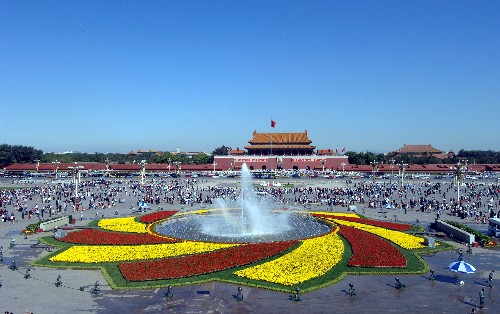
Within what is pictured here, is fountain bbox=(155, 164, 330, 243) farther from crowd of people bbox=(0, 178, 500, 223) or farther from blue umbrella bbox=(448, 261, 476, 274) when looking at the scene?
blue umbrella bbox=(448, 261, 476, 274)

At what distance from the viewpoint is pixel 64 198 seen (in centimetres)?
4644

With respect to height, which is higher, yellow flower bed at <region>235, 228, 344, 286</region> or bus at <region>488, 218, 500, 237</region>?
bus at <region>488, 218, 500, 237</region>

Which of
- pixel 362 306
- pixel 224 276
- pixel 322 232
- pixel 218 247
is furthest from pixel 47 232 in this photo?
pixel 362 306

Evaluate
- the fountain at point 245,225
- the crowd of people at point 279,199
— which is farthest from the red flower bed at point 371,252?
the crowd of people at point 279,199

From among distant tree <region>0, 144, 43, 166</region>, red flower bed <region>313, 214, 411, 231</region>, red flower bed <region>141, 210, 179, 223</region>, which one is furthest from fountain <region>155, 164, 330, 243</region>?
distant tree <region>0, 144, 43, 166</region>

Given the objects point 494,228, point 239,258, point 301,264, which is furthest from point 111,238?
point 494,228

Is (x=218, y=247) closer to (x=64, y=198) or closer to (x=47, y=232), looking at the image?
(x=47, y=232)

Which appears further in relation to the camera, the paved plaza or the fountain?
the fountain

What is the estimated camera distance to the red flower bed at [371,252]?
19.5 metres

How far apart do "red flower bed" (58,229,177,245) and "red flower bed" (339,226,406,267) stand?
31.0ft

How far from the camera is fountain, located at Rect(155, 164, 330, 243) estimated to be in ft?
83.0

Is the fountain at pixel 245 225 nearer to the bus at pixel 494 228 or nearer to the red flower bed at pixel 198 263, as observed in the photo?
the red flower bed at pixel 198 263

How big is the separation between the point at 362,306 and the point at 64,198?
3884 cm

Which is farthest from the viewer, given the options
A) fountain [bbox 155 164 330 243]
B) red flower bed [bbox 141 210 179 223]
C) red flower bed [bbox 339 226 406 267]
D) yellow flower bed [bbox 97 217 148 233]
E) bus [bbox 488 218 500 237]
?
red flower bed [bbox 141 210 179 223]
